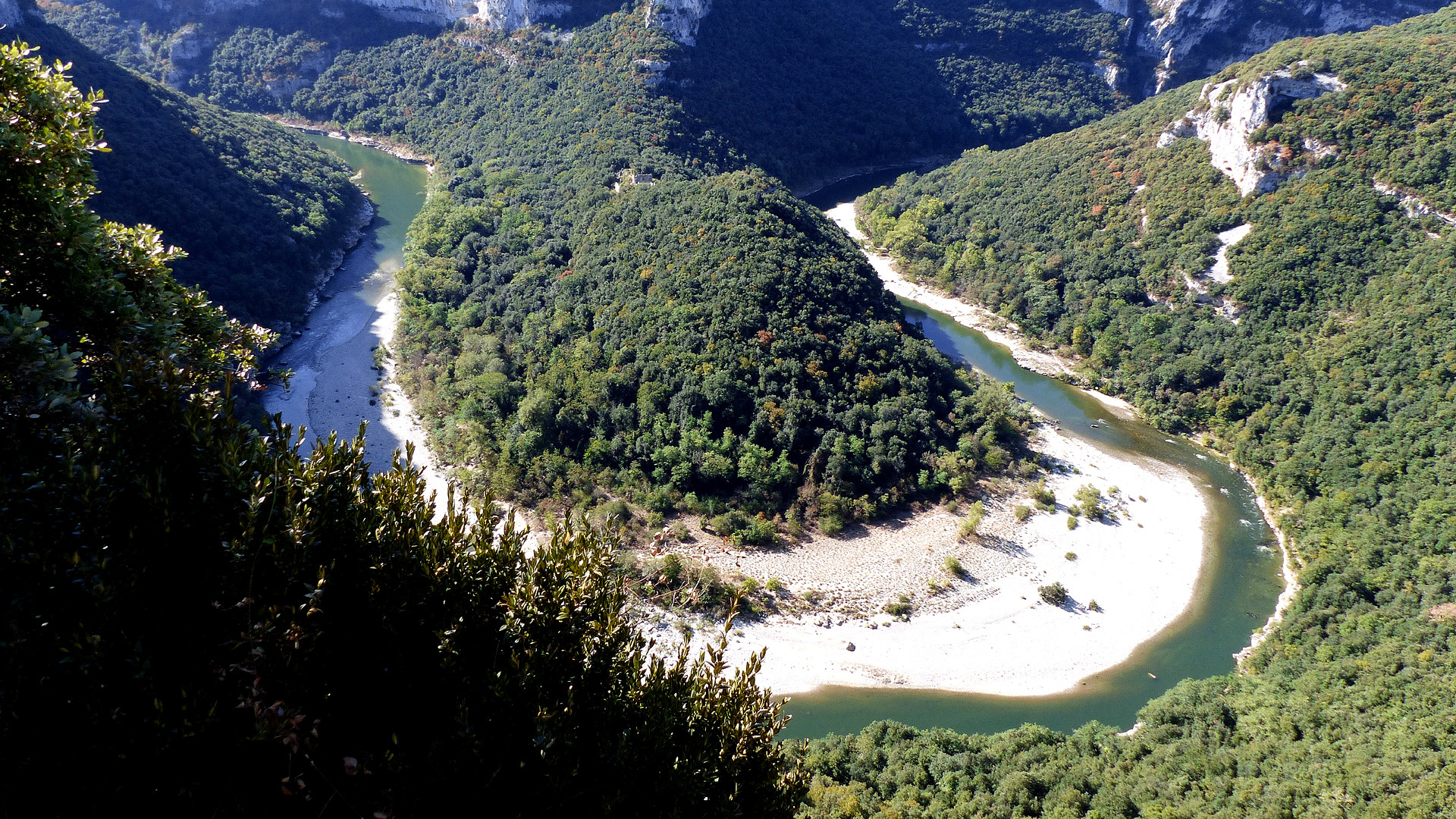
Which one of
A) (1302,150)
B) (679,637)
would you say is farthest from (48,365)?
(1302,150)

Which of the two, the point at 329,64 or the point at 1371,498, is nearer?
the point at 1371,498

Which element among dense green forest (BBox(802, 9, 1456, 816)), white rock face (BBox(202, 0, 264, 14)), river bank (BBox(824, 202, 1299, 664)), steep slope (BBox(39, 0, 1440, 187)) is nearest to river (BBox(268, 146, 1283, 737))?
river bank (BBox(824, 202, 1299, 664))

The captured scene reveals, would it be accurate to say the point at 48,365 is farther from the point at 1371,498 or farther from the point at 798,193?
the point at 798,193

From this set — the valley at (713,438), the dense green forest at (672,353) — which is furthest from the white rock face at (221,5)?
the dense green forest at (672,353)

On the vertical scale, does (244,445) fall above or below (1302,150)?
below

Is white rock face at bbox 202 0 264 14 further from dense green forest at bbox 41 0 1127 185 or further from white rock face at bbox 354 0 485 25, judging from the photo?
white rock face at bbox 354 0 485 25

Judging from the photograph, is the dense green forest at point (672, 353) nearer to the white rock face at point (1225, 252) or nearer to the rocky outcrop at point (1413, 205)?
the white rock face at point (1225, 252)
